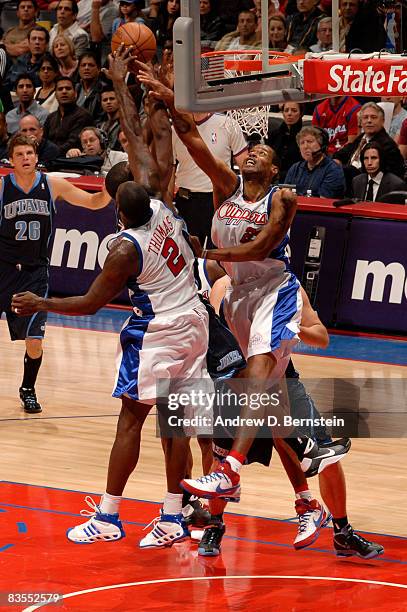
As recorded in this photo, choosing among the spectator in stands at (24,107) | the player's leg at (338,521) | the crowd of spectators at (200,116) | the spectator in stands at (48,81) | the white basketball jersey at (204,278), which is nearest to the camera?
the player's leg at (338,521)

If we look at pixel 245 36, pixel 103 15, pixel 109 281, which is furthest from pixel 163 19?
pixel 109 281

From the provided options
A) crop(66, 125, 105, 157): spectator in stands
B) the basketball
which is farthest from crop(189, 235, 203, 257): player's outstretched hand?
crop(66, 125, 105, 157): spectator in stands

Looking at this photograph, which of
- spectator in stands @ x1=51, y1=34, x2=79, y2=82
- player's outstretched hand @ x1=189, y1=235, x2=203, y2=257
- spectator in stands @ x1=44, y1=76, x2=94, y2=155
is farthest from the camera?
spectator in stands @ x1=51, y1=34, x2=79, y2=82

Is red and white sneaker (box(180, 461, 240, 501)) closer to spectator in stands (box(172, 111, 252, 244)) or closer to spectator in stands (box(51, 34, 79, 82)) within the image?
spectator in stands (box(172, 111, 252, 244))

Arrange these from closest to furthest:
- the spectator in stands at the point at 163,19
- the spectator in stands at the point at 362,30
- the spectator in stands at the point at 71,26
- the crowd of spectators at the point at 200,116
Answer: the spectator in stands at the point at 362,30 < the crowd of spectators at the point at 200,116 < the spectator in stands at the point at 163,19 < the spectator in stands at the point at 71,26

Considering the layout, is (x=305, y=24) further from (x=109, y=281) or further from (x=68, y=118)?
(x=109, y=281)

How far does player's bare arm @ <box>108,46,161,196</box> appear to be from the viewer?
7.41 m

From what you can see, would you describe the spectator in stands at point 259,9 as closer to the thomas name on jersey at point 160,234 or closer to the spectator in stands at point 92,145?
the spectator in stands at point 92,145

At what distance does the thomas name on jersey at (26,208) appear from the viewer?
10.4 m

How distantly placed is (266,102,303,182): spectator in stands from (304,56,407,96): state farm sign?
631cm

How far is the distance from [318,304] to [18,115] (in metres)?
6.71

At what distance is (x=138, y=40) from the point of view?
8.95 meters

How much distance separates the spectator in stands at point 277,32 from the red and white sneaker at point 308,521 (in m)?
8.02

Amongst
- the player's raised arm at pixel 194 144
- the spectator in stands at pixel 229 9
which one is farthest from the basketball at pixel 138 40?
the spectator in stands at pixel 229 9
